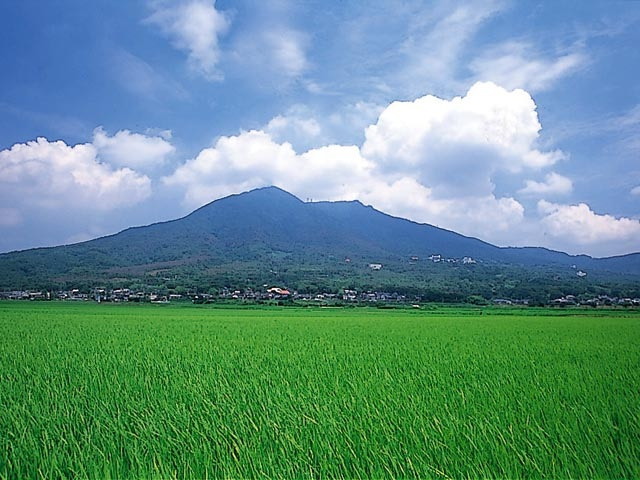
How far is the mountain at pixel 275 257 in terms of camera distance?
3612 inches

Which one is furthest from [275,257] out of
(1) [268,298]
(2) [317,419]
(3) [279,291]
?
(2) [317,419]

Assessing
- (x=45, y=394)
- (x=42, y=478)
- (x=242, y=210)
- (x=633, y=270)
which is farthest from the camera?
(x=242, y=210)

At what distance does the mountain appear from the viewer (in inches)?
3612

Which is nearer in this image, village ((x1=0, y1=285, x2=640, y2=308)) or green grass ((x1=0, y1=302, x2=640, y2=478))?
green grass ((x1=0, y1=302, x2=640, y2=478))

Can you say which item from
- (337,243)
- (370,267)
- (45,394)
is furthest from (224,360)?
(337,243)

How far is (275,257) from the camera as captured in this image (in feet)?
430

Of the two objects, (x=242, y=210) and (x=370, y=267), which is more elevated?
(x=242, y=210)

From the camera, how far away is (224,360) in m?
8.93

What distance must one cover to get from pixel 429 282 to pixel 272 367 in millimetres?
90044

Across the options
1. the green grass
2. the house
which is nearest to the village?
the house

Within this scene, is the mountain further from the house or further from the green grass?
the green grass

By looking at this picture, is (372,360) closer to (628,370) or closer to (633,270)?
(628,370)

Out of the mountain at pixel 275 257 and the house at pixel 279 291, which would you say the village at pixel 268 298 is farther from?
the mountain at pixel 275 257

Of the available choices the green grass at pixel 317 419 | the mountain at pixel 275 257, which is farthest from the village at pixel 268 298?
the green grass at pixel 317 419
